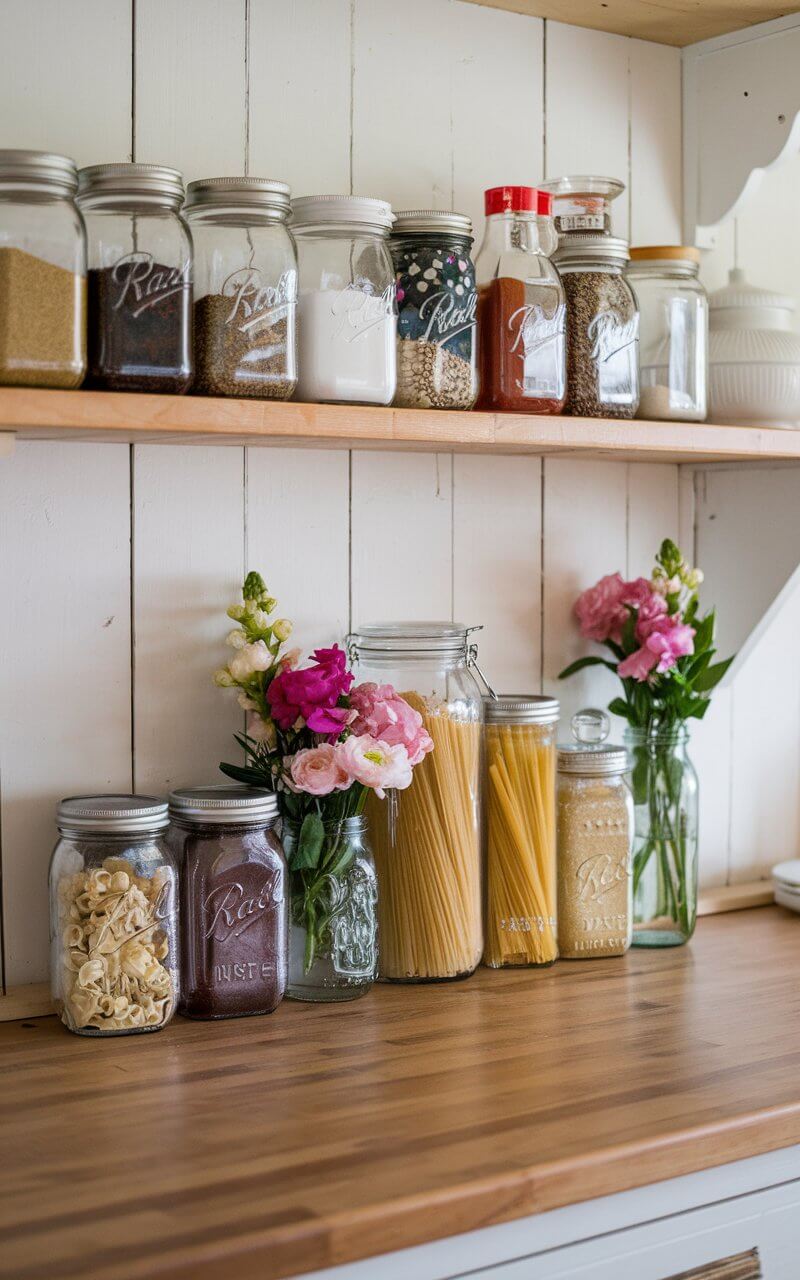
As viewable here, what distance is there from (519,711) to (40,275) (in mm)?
640

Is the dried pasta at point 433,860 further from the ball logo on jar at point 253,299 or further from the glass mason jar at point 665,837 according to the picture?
the ball logo on jar at point 253,299

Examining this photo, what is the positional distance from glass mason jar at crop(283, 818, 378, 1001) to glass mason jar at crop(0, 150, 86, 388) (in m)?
0.49

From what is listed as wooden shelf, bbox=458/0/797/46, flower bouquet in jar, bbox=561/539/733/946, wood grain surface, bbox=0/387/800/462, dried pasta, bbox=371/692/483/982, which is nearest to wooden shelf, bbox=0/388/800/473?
wood grain surface, bbox=0/387/800/462

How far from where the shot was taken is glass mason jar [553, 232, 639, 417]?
1433mm

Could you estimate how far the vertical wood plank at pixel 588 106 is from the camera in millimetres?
1646

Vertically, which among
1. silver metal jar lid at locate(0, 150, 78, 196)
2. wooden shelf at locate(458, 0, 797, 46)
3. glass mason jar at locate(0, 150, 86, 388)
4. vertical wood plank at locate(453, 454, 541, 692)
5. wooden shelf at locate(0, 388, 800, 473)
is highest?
wooden shelf at locate(458, 0, 797, 46)

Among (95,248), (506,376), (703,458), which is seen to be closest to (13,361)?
(95,248)

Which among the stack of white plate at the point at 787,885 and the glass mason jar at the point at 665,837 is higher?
the glass mason jar at the point at 665,837

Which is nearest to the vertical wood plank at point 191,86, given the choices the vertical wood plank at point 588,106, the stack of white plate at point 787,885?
the vertical wood plank at point 588,106

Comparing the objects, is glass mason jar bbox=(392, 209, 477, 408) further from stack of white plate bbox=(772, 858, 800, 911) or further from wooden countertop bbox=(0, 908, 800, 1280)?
stack of white plate bbox=(772, 858, 800, 911)

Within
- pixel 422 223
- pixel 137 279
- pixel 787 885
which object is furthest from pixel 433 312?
pixel 787 885

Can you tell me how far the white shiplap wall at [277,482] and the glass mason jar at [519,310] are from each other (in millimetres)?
174

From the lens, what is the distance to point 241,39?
144 centimetres

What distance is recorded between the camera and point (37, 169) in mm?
1156
